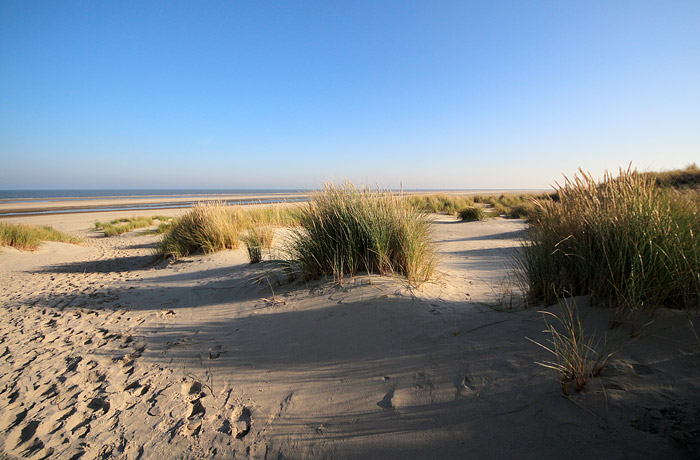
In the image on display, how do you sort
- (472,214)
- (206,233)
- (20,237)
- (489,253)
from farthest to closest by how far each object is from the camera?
(472,214), (20,237), (206,233), (489,253)

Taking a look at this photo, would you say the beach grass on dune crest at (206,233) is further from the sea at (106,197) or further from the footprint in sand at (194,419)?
the footprint in sand at (194,419)

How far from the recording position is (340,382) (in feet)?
8.43

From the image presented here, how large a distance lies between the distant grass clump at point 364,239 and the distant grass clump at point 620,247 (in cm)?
145

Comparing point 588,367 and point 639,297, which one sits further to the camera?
point 639,297

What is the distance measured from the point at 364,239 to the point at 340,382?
2.27 meters

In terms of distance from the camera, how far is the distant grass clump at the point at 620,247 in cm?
234

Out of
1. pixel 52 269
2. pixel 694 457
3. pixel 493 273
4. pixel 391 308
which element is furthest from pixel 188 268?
pixel 694 457

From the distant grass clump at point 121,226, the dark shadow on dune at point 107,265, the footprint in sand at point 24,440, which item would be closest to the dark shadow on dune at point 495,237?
the dark shadow on dune at point 107,265

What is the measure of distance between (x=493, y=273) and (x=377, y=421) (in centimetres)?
462

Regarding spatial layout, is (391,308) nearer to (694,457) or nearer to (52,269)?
(694,457)

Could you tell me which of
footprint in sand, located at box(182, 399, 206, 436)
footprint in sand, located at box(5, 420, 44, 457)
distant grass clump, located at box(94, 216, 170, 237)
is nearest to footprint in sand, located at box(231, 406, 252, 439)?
footprint in sand, located at box(182, 399, 206, 436)

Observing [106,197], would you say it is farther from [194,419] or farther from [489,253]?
[194,419]

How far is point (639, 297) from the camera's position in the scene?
7.48ft

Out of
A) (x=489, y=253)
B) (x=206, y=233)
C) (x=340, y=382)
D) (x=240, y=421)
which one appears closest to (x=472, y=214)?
(x=489, y=253)
